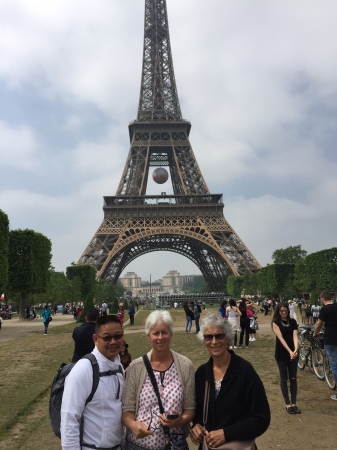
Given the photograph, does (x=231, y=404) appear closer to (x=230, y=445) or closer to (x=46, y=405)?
(x=230, y=445)

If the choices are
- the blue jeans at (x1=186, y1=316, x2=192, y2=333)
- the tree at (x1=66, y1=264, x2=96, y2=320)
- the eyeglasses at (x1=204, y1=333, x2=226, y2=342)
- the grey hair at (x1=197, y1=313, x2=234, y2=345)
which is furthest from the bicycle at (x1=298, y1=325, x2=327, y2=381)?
the tree at (x1=66, y1=264, x2=96, y2=320)

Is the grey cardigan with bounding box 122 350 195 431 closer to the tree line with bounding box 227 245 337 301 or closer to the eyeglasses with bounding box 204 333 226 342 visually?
the eyeglasses with bounding box 204 333 226 342

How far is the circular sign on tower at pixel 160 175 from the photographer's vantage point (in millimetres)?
74750

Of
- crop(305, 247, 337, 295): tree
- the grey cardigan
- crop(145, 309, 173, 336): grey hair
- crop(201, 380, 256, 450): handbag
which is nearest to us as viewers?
crop(201, 380, 256, 450): handbag

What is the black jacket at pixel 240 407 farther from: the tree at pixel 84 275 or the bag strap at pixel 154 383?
the tree at pixel 84 275

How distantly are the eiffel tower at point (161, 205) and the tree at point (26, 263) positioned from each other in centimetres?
1631

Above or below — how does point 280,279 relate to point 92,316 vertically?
above

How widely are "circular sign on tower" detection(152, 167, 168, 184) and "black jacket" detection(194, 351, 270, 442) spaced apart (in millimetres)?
72022

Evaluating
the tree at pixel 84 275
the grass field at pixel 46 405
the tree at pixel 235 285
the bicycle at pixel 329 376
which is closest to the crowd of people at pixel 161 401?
the grass field at pixel 46 405

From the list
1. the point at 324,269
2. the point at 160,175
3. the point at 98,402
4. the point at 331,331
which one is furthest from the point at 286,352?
the point at 160,175

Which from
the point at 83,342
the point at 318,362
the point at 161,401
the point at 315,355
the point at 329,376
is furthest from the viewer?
the point at 315,355

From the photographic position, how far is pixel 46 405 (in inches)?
332

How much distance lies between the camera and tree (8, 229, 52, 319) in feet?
118

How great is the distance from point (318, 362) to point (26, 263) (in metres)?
30.2
